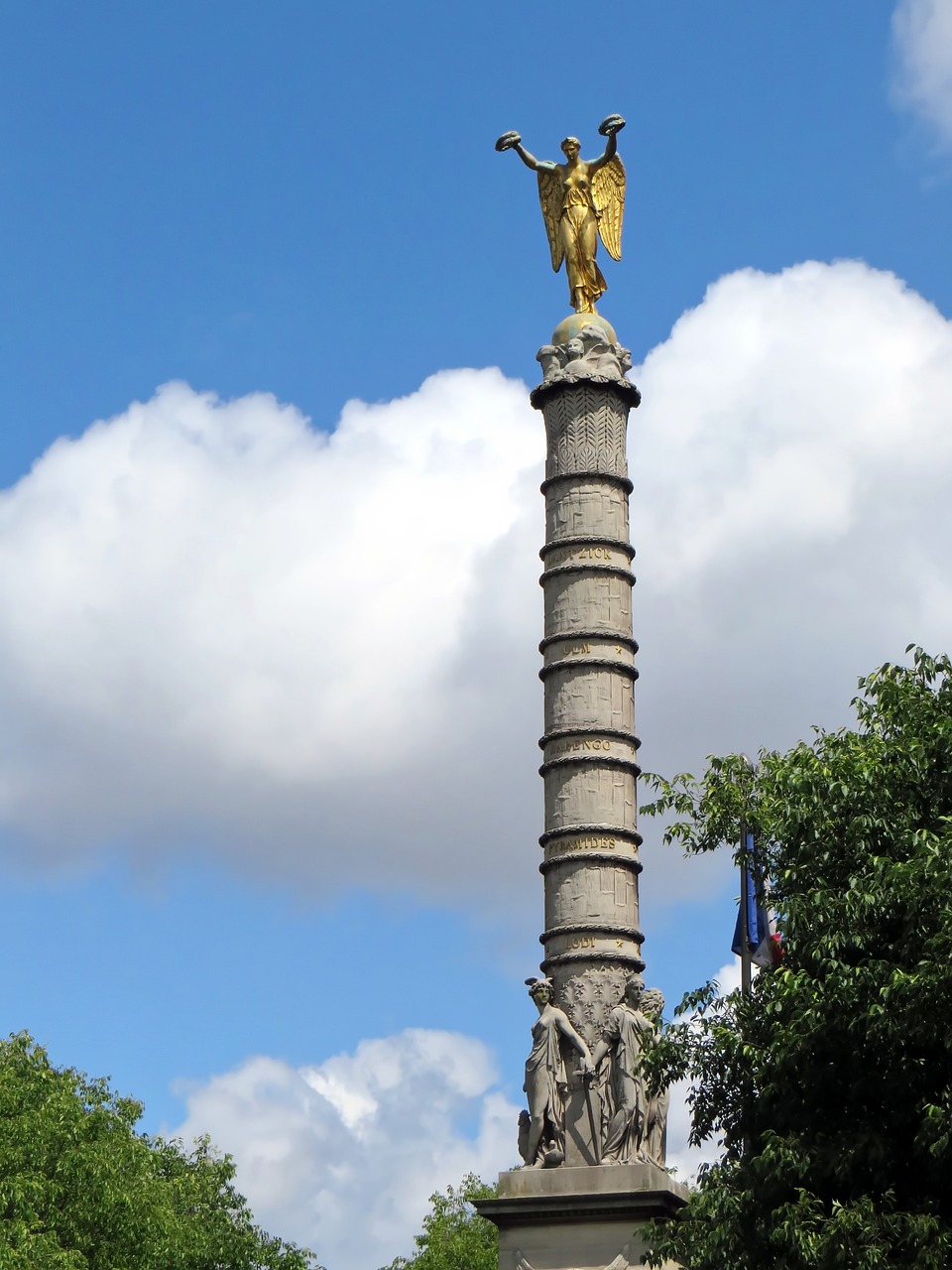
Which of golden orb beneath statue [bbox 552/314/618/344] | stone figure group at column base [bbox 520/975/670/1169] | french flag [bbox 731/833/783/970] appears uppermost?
golden orb beneath statue [bbox 552/314/618/344]

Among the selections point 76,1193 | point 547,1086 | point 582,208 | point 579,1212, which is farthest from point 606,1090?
point 582,208

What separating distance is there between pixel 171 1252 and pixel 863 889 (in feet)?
60.4

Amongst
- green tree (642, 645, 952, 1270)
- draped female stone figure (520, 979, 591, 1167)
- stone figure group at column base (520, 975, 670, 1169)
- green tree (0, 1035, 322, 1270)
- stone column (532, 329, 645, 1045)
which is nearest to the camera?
green tree (642, 645, 952, 1270)

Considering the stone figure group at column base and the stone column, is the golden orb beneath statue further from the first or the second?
the stone figure group at column base

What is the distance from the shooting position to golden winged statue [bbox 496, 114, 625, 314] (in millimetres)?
29125

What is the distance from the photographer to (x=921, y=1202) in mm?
16531

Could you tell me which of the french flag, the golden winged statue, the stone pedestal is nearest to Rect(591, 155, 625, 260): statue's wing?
the golden winged statue

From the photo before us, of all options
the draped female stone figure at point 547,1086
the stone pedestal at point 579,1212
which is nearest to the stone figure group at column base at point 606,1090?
the draped female stone figure at point 547,1086

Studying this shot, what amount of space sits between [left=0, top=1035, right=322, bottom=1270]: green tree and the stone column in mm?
8974

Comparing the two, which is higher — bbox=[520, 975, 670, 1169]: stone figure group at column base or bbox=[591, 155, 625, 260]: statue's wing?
bbox=[591, 155, 625, 260]: statue's wing

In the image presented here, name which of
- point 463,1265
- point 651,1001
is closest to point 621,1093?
point 651,1001

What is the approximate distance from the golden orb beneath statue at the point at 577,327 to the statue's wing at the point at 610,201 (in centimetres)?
134

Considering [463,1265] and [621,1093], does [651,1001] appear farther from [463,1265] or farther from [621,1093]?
[463,1265]

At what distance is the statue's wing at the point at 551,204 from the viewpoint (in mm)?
29375
